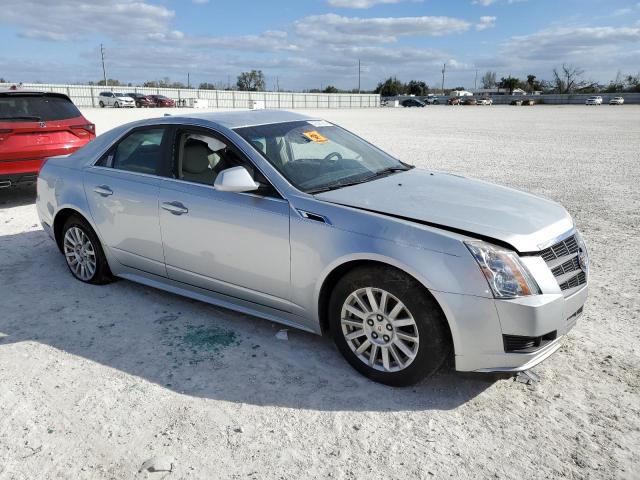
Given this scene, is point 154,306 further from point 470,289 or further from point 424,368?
point 470,289

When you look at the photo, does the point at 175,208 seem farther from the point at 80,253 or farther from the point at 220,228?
the point at 80,253

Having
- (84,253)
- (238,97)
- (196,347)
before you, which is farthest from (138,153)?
(238,97)

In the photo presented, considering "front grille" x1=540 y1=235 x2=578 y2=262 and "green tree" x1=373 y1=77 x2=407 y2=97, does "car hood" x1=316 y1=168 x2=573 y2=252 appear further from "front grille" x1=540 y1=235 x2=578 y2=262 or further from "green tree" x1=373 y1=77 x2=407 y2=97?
"green tree" x1=373 y1=77 x2=407 y2=97

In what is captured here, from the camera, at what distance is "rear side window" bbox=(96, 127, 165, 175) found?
4.52 meters

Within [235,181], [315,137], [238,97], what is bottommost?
[238,97]

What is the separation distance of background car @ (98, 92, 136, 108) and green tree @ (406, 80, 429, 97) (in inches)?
3202

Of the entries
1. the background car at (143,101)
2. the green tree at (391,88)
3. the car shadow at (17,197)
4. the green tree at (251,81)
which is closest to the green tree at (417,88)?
the green tree at (391,88)

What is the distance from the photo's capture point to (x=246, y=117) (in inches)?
177

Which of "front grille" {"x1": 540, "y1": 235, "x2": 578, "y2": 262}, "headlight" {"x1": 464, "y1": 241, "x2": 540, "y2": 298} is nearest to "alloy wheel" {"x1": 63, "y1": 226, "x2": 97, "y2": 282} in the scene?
"headlight" {"x1": 464, "y1": 241, "x2": 540, "y2": 298}

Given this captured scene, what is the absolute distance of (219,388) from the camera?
11.2 ft

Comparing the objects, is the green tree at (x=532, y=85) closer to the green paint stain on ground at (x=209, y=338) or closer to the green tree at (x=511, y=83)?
the green tree at (x=511, y=83)

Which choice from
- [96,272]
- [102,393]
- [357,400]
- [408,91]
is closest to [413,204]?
[357,400]

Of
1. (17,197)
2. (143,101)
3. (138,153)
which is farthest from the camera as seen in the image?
(143,101)

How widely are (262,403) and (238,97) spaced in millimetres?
77796
